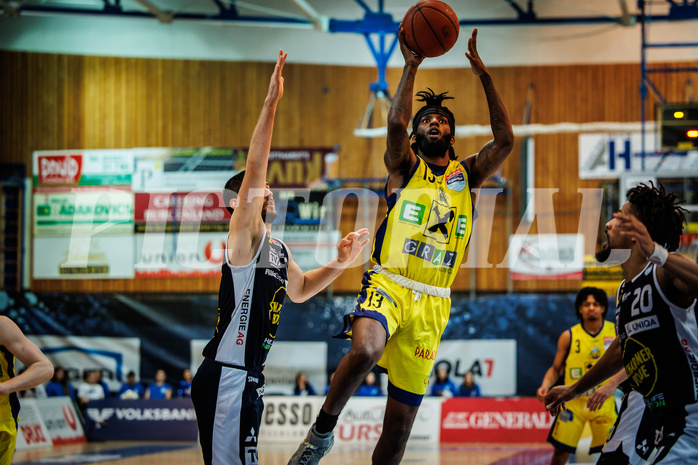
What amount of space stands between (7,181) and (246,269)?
1658cm

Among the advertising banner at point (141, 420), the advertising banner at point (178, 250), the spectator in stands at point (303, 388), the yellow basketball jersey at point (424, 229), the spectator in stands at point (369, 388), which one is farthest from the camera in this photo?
the advertising banner at point (178, 250)

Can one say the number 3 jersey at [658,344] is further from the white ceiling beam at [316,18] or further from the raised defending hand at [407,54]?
the white ceiling beam at [316,18]

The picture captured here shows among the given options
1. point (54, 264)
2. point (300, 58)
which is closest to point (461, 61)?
point (300, 58)

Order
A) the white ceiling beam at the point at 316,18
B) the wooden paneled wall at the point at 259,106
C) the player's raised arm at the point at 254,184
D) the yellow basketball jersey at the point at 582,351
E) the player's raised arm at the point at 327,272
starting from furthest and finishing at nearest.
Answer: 1. the wooden paneled wall at the point at 259,106
2. the white ceiling beam at the point at 316,18
3. the yellow basketball jersey at the point at 582,351
4. the player's raised arm at the point at 327,272
5. the player's raised arm at the point at 254,184

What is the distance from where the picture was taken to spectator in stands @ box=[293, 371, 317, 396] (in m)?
14.5

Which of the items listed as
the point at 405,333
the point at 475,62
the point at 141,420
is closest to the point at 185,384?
the point at 141,420

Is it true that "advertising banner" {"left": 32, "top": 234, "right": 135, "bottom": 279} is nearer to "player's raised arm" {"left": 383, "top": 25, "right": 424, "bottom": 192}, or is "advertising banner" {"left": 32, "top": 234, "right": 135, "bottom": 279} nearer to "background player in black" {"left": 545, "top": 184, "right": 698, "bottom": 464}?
"player's raised arm" {"left": 383, "top": 25, "right": 424, "bottom": 192}

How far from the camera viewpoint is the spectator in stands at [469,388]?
14.2m

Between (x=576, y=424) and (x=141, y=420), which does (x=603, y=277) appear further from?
(x=141, y=420)

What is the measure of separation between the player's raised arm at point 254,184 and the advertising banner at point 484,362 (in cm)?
1068

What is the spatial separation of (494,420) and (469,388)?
3.05 feet

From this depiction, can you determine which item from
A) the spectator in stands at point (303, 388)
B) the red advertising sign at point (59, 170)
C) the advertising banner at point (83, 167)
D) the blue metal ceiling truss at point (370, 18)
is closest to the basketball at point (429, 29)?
the spectator in stands at point (303, 388)

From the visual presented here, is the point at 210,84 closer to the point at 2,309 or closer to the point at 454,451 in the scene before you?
the point at 2,309

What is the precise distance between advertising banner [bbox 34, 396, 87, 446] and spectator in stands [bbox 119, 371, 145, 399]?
3.39ft
